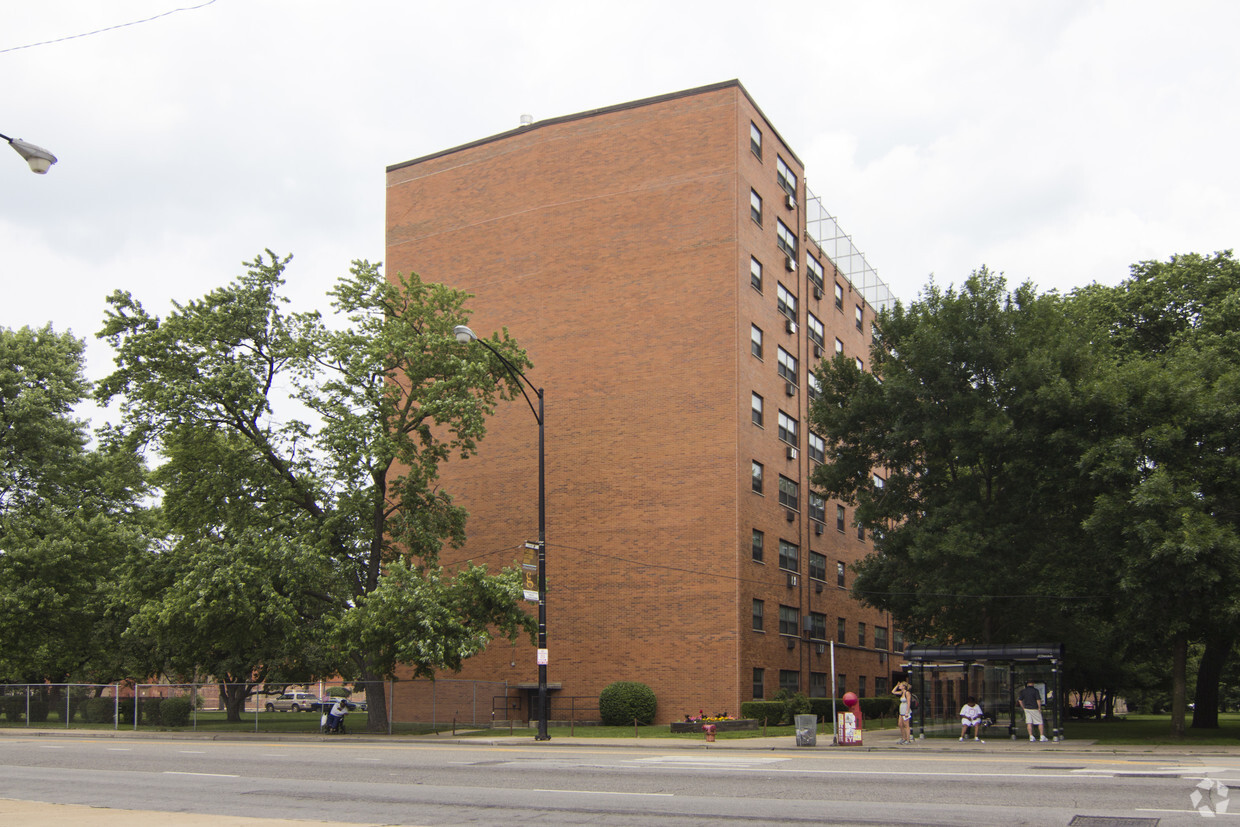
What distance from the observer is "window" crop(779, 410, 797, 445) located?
43688 mm

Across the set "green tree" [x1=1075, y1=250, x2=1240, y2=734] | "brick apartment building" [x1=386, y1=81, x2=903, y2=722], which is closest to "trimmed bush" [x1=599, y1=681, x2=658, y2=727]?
"brick apartment building" [x1=386, y1=81, x2=903, y2=722]

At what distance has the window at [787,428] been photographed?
43.7m

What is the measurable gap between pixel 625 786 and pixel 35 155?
35.3 ft

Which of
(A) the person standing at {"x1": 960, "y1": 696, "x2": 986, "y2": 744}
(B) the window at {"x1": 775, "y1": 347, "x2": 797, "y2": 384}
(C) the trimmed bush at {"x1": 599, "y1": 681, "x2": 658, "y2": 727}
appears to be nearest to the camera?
(A) the person standing at {"x1": 960, "y1": 696, "x2": 986, "y2": 744}

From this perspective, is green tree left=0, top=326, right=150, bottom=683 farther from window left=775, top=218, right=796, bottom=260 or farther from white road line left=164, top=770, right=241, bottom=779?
window left=775, top=218, right=796, bottom=260

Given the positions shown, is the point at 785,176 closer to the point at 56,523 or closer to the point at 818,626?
the point at 818,626

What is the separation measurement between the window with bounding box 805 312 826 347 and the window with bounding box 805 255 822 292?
1.21 meters

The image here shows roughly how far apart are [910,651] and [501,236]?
23.9 meters

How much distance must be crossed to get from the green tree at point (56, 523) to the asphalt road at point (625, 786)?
69.3 feet

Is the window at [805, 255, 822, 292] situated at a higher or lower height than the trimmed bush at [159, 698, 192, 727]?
higher

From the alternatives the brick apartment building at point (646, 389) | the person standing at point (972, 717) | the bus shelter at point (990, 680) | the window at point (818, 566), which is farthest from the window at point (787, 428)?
the person standing at point (972, 717)

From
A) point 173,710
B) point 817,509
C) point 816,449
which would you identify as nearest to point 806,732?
point 817,509

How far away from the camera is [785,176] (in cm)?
4612

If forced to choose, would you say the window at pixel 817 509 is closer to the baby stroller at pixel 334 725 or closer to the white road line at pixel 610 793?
the baby stroller at pixel 334 725
